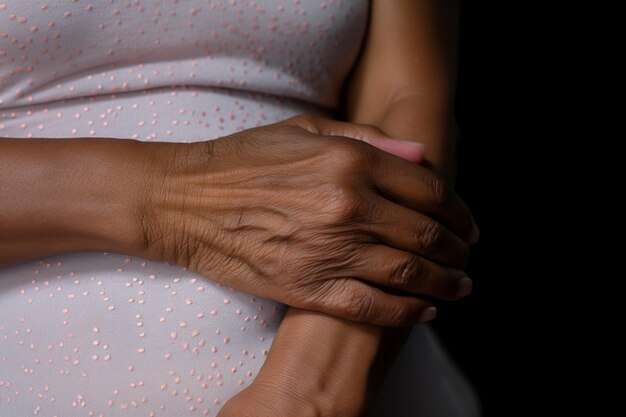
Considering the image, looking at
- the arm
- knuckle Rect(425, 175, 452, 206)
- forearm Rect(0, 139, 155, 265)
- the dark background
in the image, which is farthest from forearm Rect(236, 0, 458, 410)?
the dark background

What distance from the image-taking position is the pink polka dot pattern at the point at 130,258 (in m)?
0.75

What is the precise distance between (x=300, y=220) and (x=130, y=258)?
19cm

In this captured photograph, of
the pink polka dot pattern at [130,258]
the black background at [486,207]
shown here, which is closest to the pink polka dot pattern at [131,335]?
the pink polka dot pattern at [130,258]

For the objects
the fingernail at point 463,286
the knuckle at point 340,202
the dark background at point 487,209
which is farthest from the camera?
the dark background at point 487,209

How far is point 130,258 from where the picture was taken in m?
0.76

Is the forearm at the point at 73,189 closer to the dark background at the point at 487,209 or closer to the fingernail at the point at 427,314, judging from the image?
the fingernail at the point at 427,314

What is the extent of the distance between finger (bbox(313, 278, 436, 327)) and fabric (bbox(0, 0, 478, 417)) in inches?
3.5

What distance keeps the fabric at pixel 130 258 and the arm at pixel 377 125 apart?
0.07 meters

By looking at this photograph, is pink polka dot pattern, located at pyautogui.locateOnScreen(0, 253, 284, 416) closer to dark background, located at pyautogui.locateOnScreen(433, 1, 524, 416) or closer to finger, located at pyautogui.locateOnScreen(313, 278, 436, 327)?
finger, located at pyautogui.locateOnScreen(313, 278, 436, 327)

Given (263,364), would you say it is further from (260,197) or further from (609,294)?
(609,294)

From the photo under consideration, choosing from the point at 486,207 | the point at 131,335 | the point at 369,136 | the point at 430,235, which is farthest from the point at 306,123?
the point at 486,207

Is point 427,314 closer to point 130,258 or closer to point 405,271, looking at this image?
point 405,271

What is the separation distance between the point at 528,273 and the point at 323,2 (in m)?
0.84

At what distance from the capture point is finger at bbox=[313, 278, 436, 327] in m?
0.70
